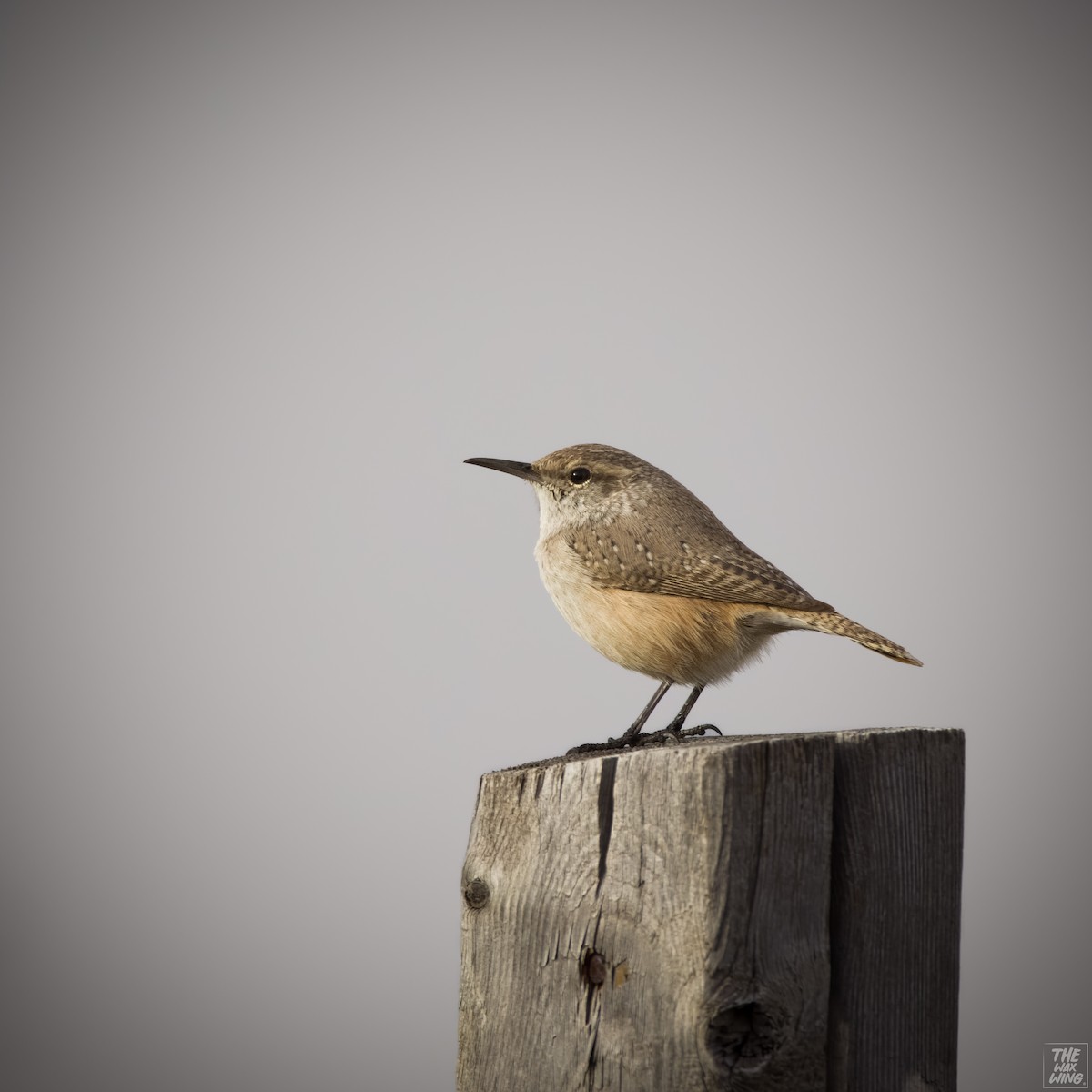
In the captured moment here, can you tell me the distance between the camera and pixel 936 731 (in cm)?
282

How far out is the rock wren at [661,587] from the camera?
484 cm

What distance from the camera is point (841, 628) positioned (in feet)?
14.9

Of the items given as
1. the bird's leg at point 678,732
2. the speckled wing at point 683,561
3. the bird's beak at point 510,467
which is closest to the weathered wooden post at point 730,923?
the bird's leg at point 678,732

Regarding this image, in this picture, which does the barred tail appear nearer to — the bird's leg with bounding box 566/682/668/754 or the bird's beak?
the bird's leg with bounding box 566/682/668/754

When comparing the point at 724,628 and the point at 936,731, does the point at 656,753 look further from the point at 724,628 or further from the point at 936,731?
the point at 724,628

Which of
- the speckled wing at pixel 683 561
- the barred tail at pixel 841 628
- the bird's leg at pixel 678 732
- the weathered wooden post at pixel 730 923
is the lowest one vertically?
the weathered wooden post at pixel 730 923

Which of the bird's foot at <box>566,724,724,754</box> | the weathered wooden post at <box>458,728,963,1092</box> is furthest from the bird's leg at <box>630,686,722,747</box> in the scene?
the weathered wooden post at <box>458,728,963,1092</box>

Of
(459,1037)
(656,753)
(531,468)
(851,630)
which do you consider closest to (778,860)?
(656,753)

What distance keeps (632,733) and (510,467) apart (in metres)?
1.69

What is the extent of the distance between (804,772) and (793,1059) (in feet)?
2.18

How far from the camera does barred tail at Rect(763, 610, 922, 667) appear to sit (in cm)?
428

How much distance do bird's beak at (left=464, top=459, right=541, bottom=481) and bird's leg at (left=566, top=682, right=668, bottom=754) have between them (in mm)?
1413

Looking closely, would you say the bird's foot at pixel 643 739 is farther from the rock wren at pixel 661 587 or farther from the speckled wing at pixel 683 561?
the speckled wing at pixel 683 561

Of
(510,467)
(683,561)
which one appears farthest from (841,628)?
(510,467)
